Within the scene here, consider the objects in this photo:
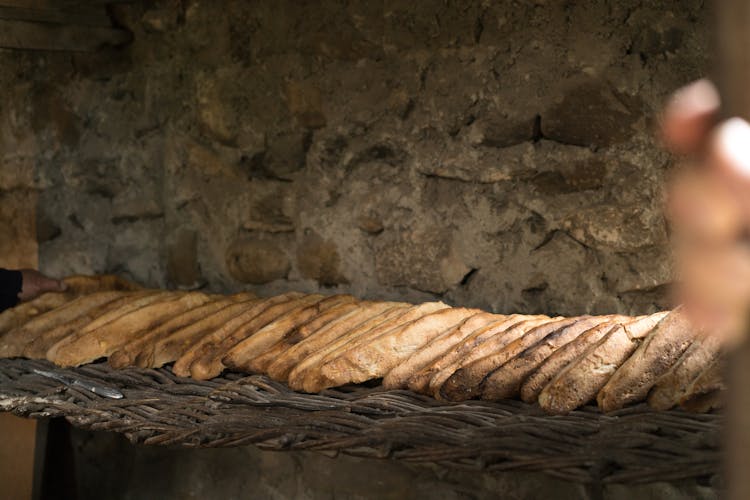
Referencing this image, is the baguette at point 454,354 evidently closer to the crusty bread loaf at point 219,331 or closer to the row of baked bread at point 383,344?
the row of baked bread at point 383,344

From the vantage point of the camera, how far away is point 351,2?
2.25 metres

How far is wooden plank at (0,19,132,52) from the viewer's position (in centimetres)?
256

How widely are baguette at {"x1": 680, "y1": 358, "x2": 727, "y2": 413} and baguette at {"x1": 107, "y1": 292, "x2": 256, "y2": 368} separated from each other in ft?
4.01

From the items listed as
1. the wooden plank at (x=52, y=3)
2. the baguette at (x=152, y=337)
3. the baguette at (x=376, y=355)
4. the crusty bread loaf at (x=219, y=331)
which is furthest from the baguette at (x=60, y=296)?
the baguette at (x=376, y=355)

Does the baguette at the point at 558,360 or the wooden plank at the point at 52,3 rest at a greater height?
the wooden plank at the point at 52,3

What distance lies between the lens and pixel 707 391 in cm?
129

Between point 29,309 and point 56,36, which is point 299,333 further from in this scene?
point 56,36

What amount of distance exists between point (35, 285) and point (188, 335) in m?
0.70

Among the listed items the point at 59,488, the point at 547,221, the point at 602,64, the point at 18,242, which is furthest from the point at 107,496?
the point at 602,64

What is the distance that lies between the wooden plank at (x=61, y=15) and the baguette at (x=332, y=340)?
1.36 metres

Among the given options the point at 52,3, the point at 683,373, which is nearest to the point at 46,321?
the point at 52,3

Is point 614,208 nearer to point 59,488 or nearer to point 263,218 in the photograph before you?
point 263,218

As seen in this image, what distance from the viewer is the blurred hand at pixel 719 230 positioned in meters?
0.43

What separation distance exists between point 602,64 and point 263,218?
41.6 inches
